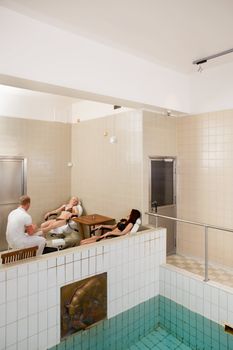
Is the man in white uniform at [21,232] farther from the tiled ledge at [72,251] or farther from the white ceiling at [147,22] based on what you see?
the white ceiling at [147,22]

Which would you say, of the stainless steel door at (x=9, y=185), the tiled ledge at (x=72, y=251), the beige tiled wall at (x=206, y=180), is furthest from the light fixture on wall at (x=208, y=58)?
the stainless steel door at (x=9, y=185)

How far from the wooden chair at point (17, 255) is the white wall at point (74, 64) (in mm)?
2033

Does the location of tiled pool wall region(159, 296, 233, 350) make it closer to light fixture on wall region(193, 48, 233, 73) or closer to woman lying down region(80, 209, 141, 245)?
woman lying down region(80, 209, 141, 245)

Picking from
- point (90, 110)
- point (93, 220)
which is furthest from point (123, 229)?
point (90, 110)

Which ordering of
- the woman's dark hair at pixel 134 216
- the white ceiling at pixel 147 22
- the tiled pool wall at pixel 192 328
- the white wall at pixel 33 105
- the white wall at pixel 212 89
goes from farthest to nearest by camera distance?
the white wall at pixel 33 105
the white wall at pixel 212 89
the woman's dark hair at pixel 134 216
the tiled pool wall at pixel 192 328
the white ceiling at pixel 147 22

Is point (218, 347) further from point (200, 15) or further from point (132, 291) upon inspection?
point (200, 15)

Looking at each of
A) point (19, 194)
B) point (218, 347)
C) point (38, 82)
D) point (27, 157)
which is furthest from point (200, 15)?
point (19, 194)

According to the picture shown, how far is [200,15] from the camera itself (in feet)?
10.3

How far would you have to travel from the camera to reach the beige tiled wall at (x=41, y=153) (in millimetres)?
5941

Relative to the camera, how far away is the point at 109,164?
5.66m

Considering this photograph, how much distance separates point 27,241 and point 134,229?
1724 mm

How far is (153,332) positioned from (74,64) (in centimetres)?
392

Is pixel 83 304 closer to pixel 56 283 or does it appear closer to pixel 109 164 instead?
pixel 56 283

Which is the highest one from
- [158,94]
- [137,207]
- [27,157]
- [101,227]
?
[158,94]
